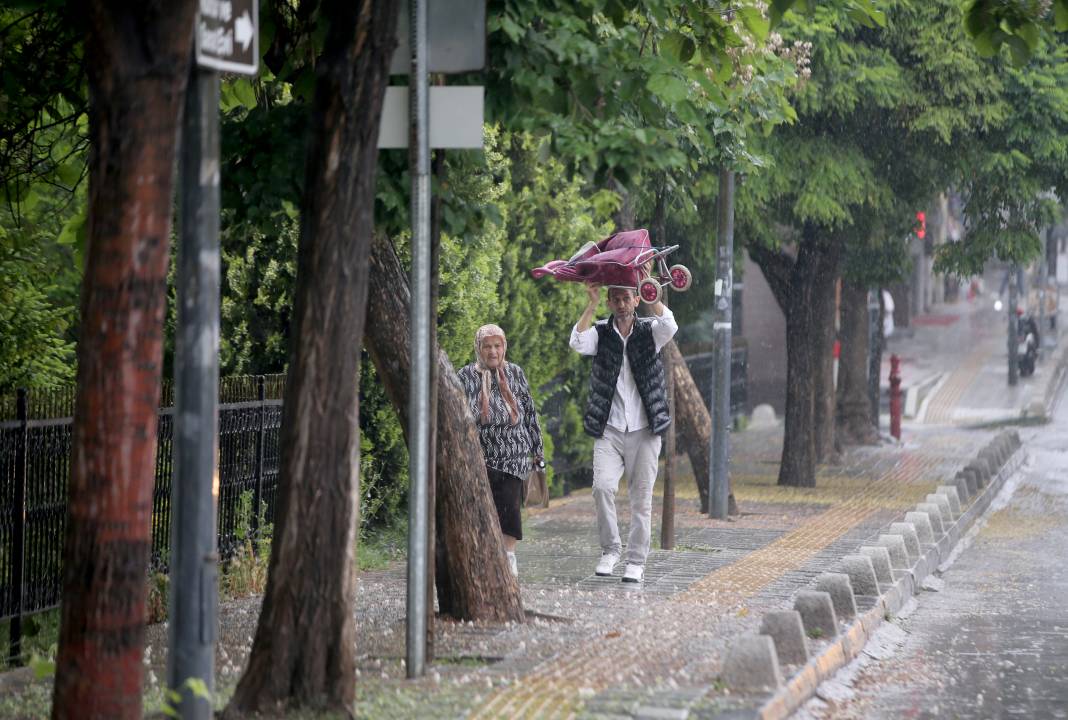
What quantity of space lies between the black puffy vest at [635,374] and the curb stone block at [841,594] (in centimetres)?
184

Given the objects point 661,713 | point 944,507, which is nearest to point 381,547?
point 944,507

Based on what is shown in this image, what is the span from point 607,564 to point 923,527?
3998 millimetres

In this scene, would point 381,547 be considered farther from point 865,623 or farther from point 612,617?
point 865,623

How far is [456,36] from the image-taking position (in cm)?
803

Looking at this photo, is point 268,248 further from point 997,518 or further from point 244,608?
point 997,518

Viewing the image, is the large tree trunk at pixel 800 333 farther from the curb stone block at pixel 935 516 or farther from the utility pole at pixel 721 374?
the curb stone block at pixel 935 516

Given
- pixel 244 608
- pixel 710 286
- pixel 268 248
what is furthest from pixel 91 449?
pixel 710 286

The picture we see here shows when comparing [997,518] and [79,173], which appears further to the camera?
[997,518]

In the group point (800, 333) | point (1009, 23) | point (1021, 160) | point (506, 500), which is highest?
point (1021, 160)

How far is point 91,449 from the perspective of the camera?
5766mm

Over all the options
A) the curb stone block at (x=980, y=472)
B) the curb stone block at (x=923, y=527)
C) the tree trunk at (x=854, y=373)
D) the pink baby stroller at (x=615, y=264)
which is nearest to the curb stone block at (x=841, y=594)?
the pink baby stroller at (x=615, y=264)

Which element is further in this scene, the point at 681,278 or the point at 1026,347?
the point at 1026,347

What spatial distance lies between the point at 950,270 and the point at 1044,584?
8.43 metres

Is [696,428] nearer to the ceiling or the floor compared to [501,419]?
nearer to the floor
